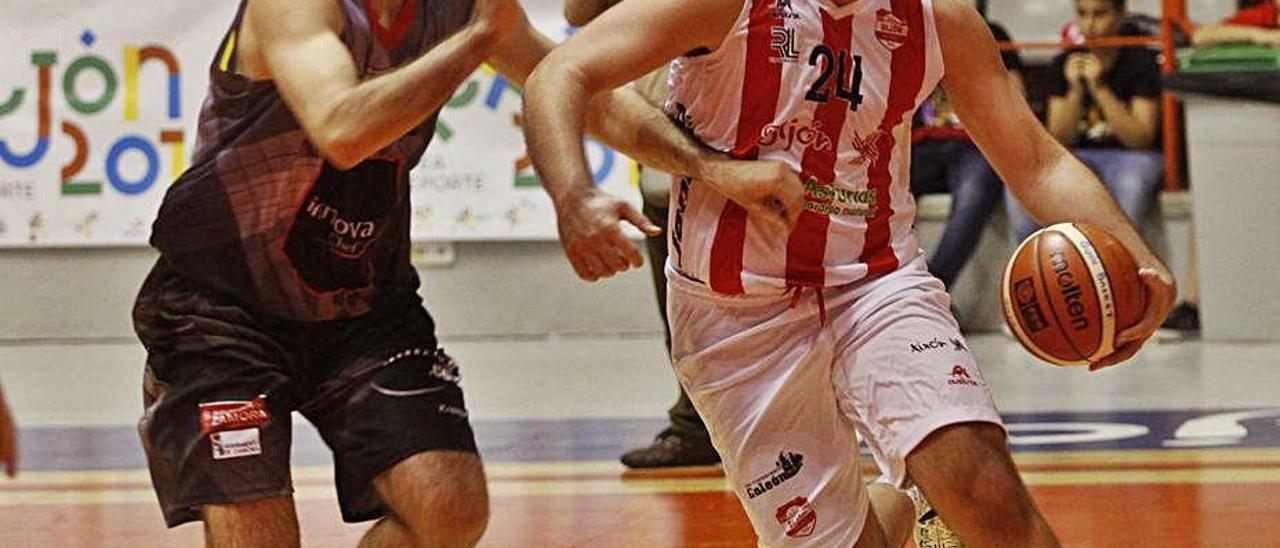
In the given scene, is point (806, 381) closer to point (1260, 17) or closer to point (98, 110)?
point (1260, 17)

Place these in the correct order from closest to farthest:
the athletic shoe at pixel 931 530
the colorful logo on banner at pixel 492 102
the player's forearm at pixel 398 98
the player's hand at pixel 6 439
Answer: the player's hand at pixel 6 439 → the player's forearm at pixel 398 98 → the athletic shoe at pixel 931 530 → the colorful logo on banner at pixel 492 102

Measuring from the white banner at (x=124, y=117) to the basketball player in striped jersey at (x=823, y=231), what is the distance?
7.27 metres

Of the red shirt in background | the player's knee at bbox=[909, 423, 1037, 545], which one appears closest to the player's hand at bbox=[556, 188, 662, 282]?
the player's knee at bbox=[909, 423, 1037, 545]

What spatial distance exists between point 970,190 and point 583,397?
287 cm

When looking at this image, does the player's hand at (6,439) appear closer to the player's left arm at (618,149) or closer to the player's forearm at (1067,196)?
the player's left arm at (618,149)

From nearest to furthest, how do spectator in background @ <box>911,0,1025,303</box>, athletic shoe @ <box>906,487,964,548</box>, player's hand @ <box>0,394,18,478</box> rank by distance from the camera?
player's hand @ <box>0,394,18,478</box>
athletic shoe @ <box>906,487,964,548</box>
spectator in background @ <box>911,0,1025,303</box>

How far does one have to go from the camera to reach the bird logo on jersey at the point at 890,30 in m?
3.90

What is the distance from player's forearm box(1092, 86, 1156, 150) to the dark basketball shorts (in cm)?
742

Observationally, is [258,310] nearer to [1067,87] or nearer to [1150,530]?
[1150,530]

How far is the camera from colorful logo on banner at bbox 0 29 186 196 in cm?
1143

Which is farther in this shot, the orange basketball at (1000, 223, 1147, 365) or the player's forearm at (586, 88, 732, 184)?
the player's forearm at (586, 88, 732, 184)

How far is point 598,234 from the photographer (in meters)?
3.15

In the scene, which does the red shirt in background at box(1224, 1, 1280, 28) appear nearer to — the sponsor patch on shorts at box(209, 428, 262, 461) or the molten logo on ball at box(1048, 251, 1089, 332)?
the molten logo on ball at box(1048, 251, 1089, 332)

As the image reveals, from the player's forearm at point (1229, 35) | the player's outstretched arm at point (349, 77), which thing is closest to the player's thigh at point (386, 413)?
the player's outstretched arm at point (349, 77)
